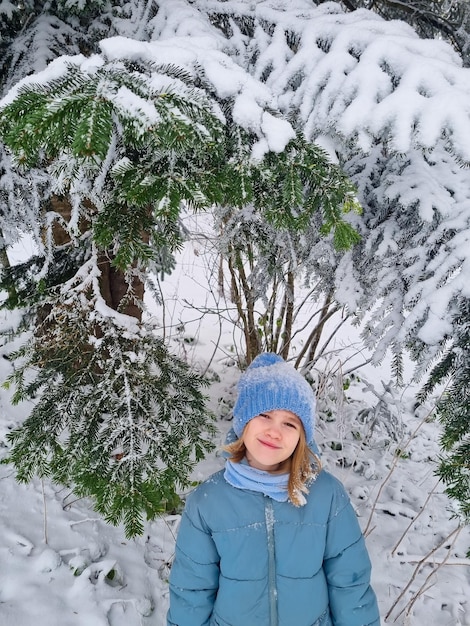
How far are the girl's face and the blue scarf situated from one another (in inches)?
1.8

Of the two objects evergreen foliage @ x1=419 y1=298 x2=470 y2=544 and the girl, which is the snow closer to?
evergreen foliage @ x1=419 y1=298 x2=470 y2=544

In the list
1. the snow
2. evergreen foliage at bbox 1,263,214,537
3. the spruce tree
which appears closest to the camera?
the spruce tree

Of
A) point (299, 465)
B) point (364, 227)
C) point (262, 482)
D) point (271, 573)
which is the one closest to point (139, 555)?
point (271, 573)

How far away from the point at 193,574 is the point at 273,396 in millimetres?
773

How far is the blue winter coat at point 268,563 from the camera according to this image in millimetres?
1625

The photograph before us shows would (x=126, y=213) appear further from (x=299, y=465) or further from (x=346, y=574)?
(x=346, y=574)

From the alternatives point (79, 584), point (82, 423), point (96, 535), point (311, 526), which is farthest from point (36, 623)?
point (311, 526)

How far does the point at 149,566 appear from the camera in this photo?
2717mm

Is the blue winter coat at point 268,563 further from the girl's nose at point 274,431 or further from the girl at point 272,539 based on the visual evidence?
the girl's nose at point 274,431

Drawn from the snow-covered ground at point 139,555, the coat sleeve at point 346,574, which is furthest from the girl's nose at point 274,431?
the snow-covered ground at point 139,555

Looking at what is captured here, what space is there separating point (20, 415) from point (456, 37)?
170 inches

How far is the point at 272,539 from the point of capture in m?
1.64

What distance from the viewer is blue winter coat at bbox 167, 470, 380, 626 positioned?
1625 mm

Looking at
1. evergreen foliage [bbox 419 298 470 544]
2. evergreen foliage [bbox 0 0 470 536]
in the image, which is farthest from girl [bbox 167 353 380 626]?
evergreen foliage [bbox 0 0 470 536]
